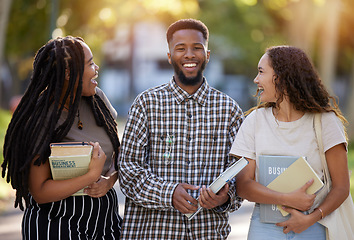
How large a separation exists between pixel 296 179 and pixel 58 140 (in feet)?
4.69

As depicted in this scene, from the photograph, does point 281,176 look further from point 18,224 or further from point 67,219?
point 18,224

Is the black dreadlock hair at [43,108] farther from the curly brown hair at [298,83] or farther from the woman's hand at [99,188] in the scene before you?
the curly brown hair at [298,83]

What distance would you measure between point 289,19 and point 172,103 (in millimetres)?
19434

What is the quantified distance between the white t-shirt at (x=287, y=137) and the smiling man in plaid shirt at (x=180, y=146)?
1.07ft

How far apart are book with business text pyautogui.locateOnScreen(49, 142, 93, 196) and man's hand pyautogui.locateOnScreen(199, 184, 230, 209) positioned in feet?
2.38

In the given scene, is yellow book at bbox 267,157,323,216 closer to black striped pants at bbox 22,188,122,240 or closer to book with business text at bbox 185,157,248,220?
book with business text at bbox 185,157,248,220

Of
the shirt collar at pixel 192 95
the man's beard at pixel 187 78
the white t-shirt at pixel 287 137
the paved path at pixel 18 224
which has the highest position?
the man's beard at pixel 187 78

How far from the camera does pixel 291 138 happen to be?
134 inches

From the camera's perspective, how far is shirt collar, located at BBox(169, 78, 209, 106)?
388 cm

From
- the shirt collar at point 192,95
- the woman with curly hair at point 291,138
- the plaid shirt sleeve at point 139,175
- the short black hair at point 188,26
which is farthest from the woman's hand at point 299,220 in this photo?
the short black hair at point 188,26

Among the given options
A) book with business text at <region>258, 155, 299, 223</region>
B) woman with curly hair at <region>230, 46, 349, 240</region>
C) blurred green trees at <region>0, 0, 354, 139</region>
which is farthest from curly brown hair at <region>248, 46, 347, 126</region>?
blurred green trees at <region>0, 0, 354, 139</region>

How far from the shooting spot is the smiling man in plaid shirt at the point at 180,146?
3.70m

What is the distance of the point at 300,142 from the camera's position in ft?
11.1

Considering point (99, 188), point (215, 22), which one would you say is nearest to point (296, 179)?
point (99, 188)
